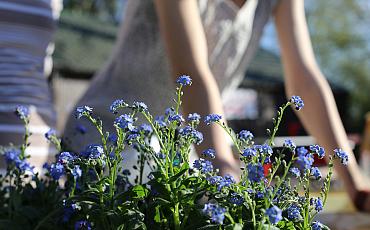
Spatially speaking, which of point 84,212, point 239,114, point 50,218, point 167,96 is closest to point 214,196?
point 84,212

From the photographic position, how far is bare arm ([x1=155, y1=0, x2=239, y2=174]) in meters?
1.29

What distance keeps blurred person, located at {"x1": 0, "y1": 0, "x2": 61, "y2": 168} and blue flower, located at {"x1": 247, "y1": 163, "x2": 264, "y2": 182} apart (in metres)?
1.20

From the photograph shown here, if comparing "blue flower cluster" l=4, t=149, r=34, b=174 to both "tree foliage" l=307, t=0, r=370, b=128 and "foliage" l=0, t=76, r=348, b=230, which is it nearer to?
"foliage" l=0, t=76, r=348, b=230

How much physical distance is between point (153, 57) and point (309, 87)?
0.51m

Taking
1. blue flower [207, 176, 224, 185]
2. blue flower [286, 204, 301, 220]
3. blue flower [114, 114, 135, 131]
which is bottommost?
blue flower [286, 204, 301, 220]

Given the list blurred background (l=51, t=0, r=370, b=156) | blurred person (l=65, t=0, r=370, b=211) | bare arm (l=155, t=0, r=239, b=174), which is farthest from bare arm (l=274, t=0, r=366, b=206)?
bare arm (l=155, t=0, r=239, b=174)

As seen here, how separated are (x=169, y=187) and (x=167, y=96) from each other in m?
0.80

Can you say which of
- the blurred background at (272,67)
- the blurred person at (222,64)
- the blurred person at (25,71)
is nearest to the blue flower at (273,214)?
the blurred background at (272,67)

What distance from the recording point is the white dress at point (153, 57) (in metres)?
1.75

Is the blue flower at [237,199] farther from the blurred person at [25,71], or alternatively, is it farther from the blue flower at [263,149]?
the blurred person at [25,71]

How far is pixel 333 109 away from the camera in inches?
72.1

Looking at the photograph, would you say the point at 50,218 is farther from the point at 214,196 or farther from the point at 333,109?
the point at 333,109

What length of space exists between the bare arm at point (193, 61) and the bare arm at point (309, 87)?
1.60 ft

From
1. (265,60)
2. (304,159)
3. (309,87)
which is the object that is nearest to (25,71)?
(309,87)
